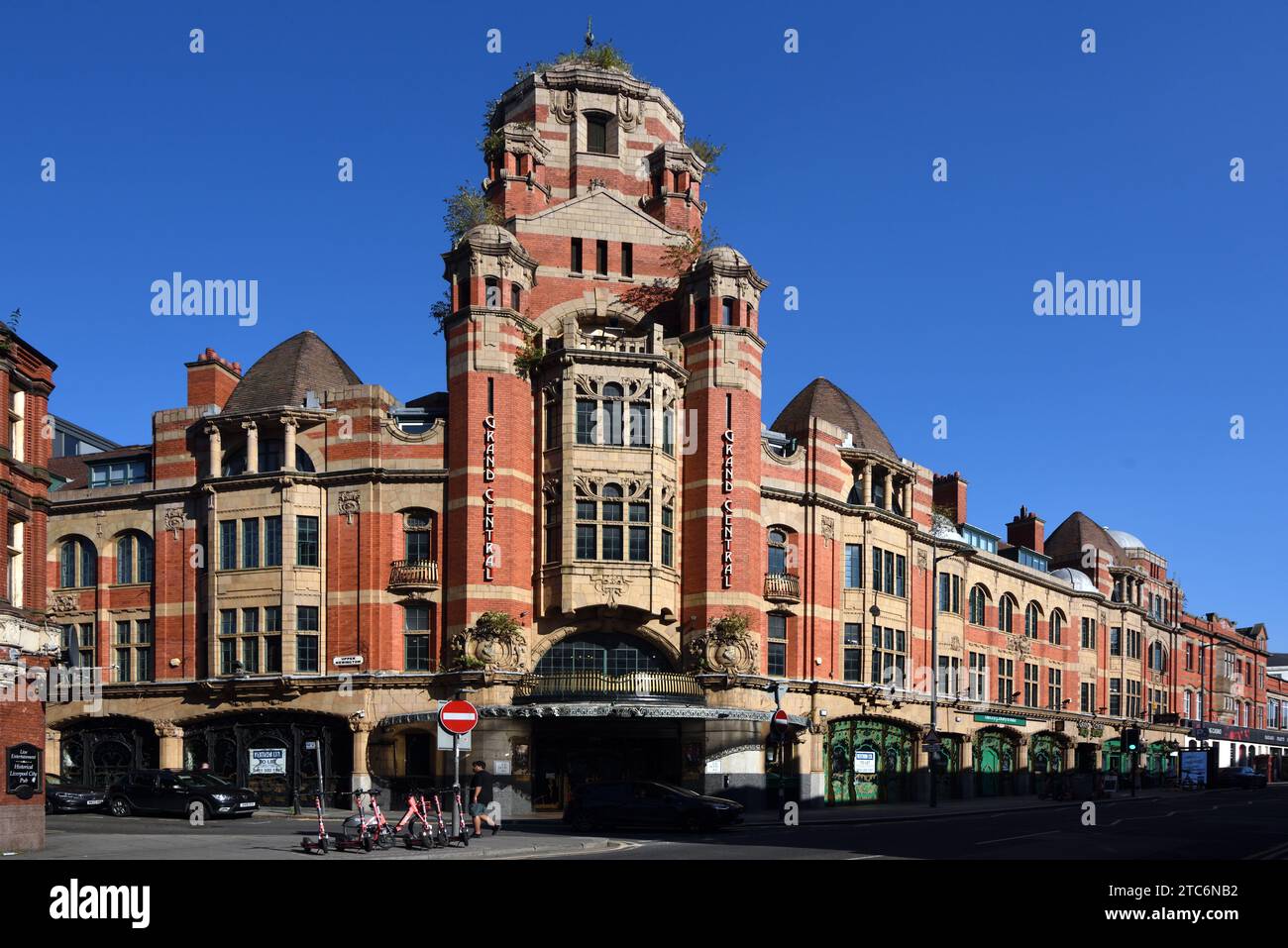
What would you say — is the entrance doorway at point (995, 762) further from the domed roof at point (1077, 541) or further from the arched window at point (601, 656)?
the arched window at point (601, 656)

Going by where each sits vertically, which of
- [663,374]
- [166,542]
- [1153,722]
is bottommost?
[1153,722]

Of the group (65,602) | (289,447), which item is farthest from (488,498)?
(65,602)

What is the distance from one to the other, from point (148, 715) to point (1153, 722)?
62876 mm

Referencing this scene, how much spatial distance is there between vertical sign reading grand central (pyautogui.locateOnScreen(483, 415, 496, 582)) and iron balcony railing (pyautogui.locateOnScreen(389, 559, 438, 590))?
2153 mm

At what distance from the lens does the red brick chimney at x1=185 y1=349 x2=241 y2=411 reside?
53.1m

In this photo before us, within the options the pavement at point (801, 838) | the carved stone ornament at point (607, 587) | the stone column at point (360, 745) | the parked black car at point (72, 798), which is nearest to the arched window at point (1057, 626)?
the pavement at point (801, 838)

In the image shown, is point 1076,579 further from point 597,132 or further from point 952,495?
point 597,132

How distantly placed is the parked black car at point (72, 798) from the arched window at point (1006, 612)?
43.2 metres

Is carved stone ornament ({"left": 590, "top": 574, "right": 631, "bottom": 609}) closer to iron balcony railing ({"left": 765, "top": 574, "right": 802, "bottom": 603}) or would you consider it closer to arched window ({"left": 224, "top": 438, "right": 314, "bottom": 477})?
iron balcony railing ({"left": 765, "top": 574, "right": 802, "bottom": 603})

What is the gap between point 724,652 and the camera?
158 feet

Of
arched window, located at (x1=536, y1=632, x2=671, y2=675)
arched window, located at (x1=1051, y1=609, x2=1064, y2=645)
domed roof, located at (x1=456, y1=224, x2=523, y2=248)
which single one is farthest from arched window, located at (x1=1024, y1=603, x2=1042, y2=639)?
domed roof, located at (x1=456, y1=224, x2=523, y2=248)
